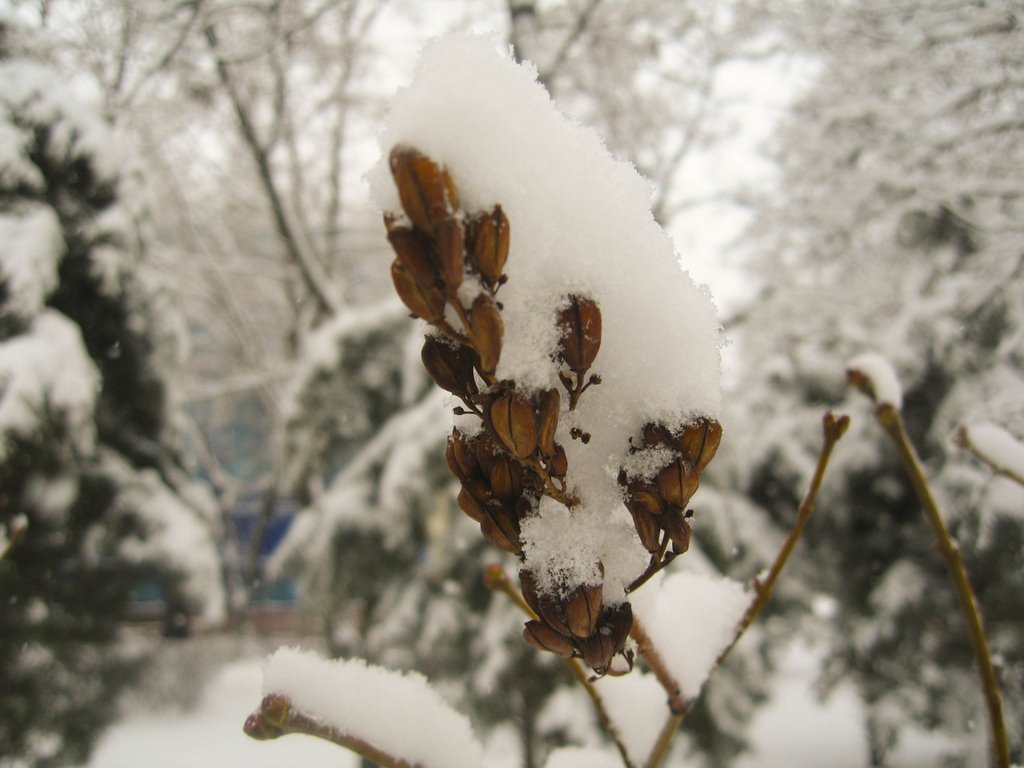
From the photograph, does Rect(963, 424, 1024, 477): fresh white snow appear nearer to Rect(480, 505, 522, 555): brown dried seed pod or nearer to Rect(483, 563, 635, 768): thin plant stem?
Rect(483, 563, 635, 768): thin plant stem

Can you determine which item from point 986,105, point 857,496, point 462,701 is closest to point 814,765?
point 857,496

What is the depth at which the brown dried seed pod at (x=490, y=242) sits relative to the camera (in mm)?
338

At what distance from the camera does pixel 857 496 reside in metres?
4.15

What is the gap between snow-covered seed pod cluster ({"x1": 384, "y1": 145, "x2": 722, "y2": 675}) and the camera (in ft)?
1.06

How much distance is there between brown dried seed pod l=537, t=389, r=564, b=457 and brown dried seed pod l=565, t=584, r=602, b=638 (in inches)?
3.5

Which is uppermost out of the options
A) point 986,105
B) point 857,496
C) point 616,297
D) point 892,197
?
point 892,197

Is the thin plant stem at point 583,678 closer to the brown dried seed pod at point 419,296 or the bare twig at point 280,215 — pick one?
the brown dried seed pod at point 419,296

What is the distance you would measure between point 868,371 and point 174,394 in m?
3.74

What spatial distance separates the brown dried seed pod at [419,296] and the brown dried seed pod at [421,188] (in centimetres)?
3

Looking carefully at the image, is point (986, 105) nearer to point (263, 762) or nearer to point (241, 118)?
point (241, 118)

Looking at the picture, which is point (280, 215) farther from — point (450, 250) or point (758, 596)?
point (450, 250)

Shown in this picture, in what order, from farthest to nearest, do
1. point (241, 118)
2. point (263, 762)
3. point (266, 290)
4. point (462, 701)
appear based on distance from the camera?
point (266, 290)
point (263, 762)
point (241, 118)
point (462, 701)

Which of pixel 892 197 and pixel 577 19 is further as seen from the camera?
pixel 577 19

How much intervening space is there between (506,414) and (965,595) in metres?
0.51
